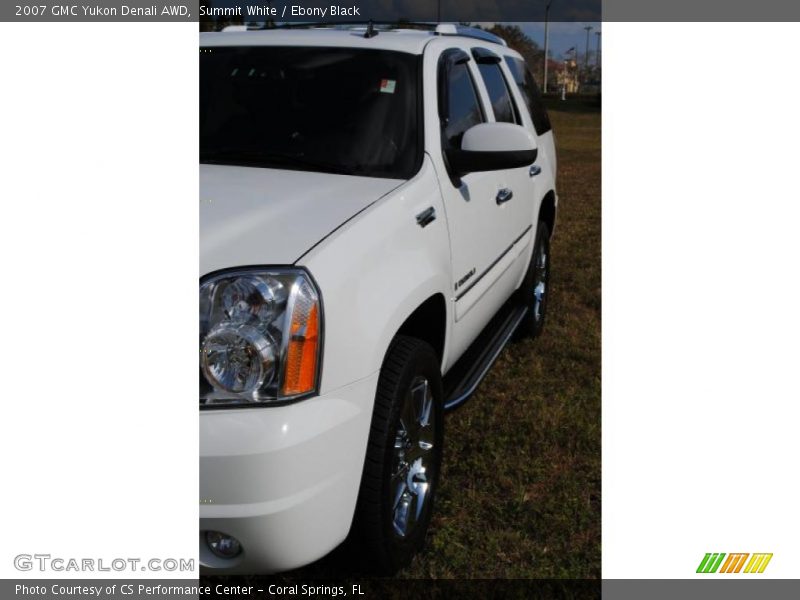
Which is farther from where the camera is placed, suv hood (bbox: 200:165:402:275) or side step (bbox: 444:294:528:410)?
side step (bbox: 444:294:528:410)

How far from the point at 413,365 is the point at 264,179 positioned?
0.87 m

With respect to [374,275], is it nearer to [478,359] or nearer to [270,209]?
[270,209]

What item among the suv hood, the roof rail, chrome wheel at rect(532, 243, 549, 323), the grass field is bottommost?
the grass field

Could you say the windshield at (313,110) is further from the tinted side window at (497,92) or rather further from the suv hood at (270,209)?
the tinted side window at (497,92)

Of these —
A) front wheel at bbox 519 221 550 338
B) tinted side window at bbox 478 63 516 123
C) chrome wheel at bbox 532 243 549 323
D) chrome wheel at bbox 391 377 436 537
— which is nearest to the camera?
chrome wheel at bbox 391 377 436 537

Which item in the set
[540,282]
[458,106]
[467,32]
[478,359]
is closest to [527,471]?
[478,359]

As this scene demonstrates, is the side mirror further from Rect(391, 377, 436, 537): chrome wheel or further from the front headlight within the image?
the front headlight

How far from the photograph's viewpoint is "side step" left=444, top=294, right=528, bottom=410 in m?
3.79

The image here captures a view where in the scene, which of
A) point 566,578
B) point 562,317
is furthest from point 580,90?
point 566,578

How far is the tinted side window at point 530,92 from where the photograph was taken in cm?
573

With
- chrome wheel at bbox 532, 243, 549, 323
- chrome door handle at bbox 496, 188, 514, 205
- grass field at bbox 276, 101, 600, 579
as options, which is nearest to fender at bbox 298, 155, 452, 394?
grass field at bbox 276, 101, 600, 579

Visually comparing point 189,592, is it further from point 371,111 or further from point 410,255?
point 371,111

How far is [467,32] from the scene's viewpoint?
4895 mm

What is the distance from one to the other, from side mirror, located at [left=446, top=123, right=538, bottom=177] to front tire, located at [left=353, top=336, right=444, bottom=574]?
85cm
